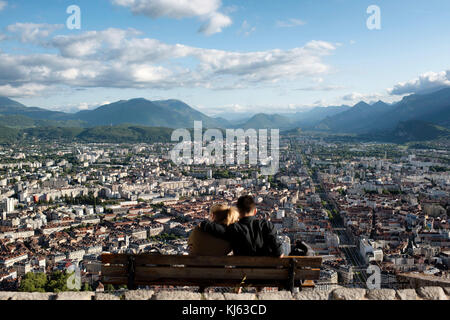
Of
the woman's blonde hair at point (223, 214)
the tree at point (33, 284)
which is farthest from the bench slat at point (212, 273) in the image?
the tree at point (33, 284)

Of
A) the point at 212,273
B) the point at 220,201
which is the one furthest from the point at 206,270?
the point at 220,201

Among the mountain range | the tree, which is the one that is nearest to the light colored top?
the tree

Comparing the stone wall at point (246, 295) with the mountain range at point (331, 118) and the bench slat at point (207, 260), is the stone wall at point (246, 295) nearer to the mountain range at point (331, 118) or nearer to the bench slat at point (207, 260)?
the bench slat at point (207, 260)

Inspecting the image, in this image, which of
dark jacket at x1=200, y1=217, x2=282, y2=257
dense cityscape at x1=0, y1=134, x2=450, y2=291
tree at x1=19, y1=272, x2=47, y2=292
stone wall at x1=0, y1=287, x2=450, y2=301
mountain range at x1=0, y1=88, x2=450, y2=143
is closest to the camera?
stone wall at x1=0, y1=287, x2=450, y2=301

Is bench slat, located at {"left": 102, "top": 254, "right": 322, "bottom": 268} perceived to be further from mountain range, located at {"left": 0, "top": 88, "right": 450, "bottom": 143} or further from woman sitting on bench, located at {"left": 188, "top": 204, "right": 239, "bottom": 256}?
mountain range, located at {"left": 0, "top": 88, "right": 450, "bottom": 143}

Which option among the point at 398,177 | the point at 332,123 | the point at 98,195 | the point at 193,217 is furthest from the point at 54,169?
the point at 332,123

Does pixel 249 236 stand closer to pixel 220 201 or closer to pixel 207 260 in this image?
pixel 207 260
